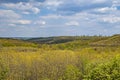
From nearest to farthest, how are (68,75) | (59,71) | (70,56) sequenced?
(68,75) → (59,71) → (70,56)

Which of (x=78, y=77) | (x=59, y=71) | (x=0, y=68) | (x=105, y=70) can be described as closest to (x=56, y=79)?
(x=59, y=71)

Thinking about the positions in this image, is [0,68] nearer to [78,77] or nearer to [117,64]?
[78,77]

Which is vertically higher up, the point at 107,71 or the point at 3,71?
the point at 107,71

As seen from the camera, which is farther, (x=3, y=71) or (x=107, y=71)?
(x=3, y=71)

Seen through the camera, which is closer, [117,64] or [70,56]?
[117,64]

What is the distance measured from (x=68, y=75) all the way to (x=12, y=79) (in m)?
3.96

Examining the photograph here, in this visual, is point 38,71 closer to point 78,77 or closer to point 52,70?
point 52,70

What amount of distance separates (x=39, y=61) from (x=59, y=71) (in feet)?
6.40

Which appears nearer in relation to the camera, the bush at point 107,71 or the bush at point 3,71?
the bush at point 107,71

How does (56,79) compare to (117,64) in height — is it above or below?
below

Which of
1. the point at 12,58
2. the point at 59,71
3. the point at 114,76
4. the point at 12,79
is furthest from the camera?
the point at 12,58

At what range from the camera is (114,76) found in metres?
14.2

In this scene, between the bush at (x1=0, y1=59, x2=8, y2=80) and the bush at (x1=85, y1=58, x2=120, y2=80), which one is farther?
the bush at (x1=0, y1=59, x2=8, y2=80)

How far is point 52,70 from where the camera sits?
65.0ft
